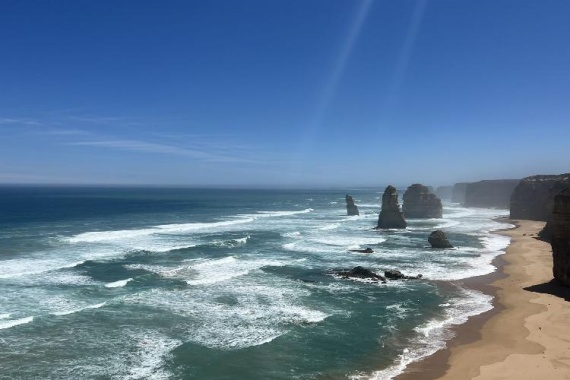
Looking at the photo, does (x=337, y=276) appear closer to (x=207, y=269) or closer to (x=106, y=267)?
(x=207, y=269)

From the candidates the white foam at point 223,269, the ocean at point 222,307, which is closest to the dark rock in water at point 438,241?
the ocean at point 222,307

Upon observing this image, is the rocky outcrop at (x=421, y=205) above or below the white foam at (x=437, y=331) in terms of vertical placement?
above

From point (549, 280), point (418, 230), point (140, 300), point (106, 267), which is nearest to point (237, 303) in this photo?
point (140, 300)

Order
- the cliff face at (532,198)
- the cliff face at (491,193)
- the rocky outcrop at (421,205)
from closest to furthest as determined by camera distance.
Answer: the cliff face at (532,198)
the rocky outcrop at (421,205)
the cliff face at (491,193)

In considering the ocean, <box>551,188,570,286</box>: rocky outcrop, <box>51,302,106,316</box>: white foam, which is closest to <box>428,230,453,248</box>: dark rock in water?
the ocean

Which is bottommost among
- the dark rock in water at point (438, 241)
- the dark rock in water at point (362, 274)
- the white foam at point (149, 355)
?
the white foam at point (149, 355)

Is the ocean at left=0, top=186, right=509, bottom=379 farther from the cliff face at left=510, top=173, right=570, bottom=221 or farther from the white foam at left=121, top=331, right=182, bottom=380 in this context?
the cliff face at left=510, top=173, right=570, bottom=221

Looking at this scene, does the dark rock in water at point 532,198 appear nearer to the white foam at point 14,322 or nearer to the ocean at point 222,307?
the ocean at point 222,307
